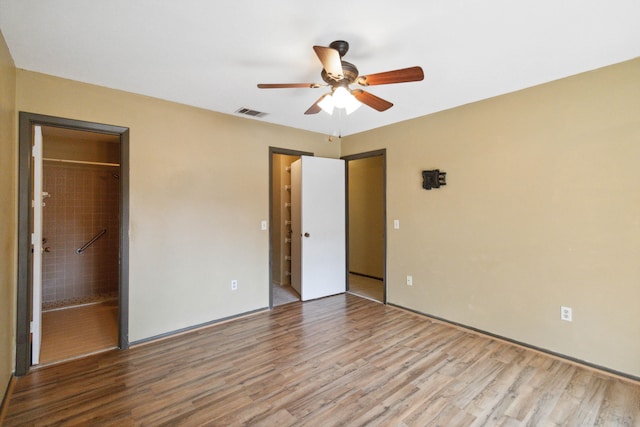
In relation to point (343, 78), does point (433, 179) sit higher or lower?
lower

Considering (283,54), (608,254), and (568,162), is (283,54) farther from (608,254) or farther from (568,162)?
(608,254)

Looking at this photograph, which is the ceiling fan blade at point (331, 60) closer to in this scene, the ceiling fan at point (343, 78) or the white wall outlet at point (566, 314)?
the ceiling fan at point (343, 78)

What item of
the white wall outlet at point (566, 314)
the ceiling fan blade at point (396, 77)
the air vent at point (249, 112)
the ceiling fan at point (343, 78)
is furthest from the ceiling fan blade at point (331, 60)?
the white wall outlet at point (566, 314)

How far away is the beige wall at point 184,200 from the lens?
275 centimetres

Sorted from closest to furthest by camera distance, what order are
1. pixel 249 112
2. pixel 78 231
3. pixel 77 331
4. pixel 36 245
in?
pixel 36 245 → pixel 77 331 → pixel 249 112 → pixel 78 231

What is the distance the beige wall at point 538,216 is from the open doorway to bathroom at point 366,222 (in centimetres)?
167

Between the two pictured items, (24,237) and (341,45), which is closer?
(341,45)

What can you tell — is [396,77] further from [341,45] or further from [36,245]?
[36,245]

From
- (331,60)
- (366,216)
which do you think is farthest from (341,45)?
(366,216)

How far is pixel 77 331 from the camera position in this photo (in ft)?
10.3

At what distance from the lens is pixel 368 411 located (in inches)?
76.1

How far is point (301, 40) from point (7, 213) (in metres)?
2.46

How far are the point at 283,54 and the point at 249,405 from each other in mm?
2484

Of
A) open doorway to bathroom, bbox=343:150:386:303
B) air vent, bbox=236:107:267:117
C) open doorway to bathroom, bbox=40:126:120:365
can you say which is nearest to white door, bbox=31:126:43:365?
open doorway to bathroom, bbox=40:126:120:365
